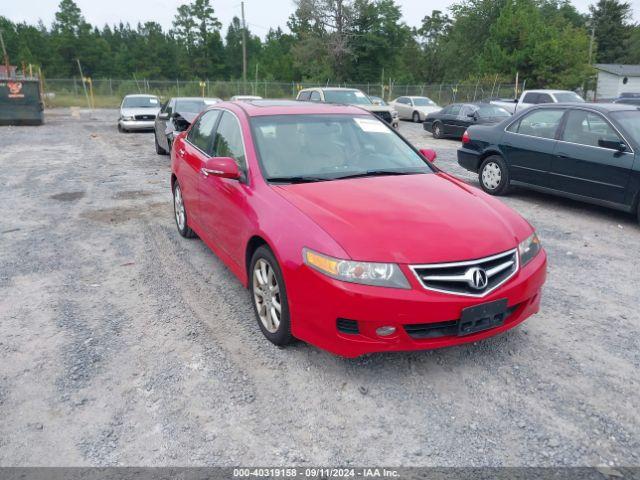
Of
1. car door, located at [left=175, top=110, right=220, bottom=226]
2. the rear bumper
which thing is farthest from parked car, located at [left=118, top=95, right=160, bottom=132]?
car door, located at [left=175, top=110, right=220, bottom=226]

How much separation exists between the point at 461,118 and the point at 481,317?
15.1m

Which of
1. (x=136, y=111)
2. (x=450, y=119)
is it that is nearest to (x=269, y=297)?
(x=450, y=119)

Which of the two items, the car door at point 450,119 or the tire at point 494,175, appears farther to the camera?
the car door at point 450,119

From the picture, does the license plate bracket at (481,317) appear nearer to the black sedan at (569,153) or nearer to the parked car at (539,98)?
the black sedan at (569,153)

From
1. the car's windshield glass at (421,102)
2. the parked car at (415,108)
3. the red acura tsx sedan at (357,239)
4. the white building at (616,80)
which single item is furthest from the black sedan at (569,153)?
the white building at (616,80)

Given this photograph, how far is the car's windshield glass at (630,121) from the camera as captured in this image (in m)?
6.51

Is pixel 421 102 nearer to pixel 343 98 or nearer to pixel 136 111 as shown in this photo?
pixel 343 98

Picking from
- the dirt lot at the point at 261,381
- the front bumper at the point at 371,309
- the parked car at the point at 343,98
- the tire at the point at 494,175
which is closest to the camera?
the dirt lot at the point at 261,381

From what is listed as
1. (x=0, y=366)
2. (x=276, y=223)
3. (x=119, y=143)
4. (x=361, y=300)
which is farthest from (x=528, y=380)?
(x=119, y=143)

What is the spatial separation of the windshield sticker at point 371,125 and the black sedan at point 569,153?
3.53 m

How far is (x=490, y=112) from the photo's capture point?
16.2m

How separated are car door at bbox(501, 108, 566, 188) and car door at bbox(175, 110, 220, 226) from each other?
16.1 ft

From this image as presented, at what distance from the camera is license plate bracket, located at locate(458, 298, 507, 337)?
2953 millimetres

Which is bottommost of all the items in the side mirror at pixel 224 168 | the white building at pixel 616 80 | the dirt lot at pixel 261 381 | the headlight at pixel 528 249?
the dirt lot at pixel 261 381
